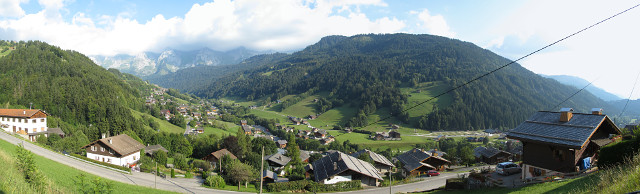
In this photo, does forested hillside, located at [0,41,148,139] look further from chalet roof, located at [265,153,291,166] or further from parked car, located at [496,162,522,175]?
parked car, located at [496,162,522,175]

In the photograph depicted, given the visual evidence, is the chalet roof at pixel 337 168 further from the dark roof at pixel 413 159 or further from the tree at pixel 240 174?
the dark roof at pixel 413 159

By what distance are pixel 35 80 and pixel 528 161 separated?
97.4 metres

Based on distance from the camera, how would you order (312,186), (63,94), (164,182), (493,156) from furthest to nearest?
1. (63,94)
2. (493,156)
3. (164,182)
4. (312,186)

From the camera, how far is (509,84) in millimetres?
162000

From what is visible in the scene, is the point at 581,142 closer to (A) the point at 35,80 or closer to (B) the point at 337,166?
(B) the point at 337,166

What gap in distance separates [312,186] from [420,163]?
18759 mm

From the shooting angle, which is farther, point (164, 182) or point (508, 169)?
point (164, 182)

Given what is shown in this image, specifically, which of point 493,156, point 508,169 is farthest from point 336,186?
point 493,156

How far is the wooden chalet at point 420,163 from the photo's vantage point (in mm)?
40656

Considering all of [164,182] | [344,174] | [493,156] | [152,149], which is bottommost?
[493,156]

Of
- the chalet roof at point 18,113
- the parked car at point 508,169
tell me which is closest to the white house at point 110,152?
the chalet roof at point 18,113

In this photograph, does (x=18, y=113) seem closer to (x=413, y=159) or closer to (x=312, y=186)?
(x=312, y=186)

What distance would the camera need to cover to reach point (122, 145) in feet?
143

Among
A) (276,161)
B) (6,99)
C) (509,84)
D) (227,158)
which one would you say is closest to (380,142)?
(276,161)
